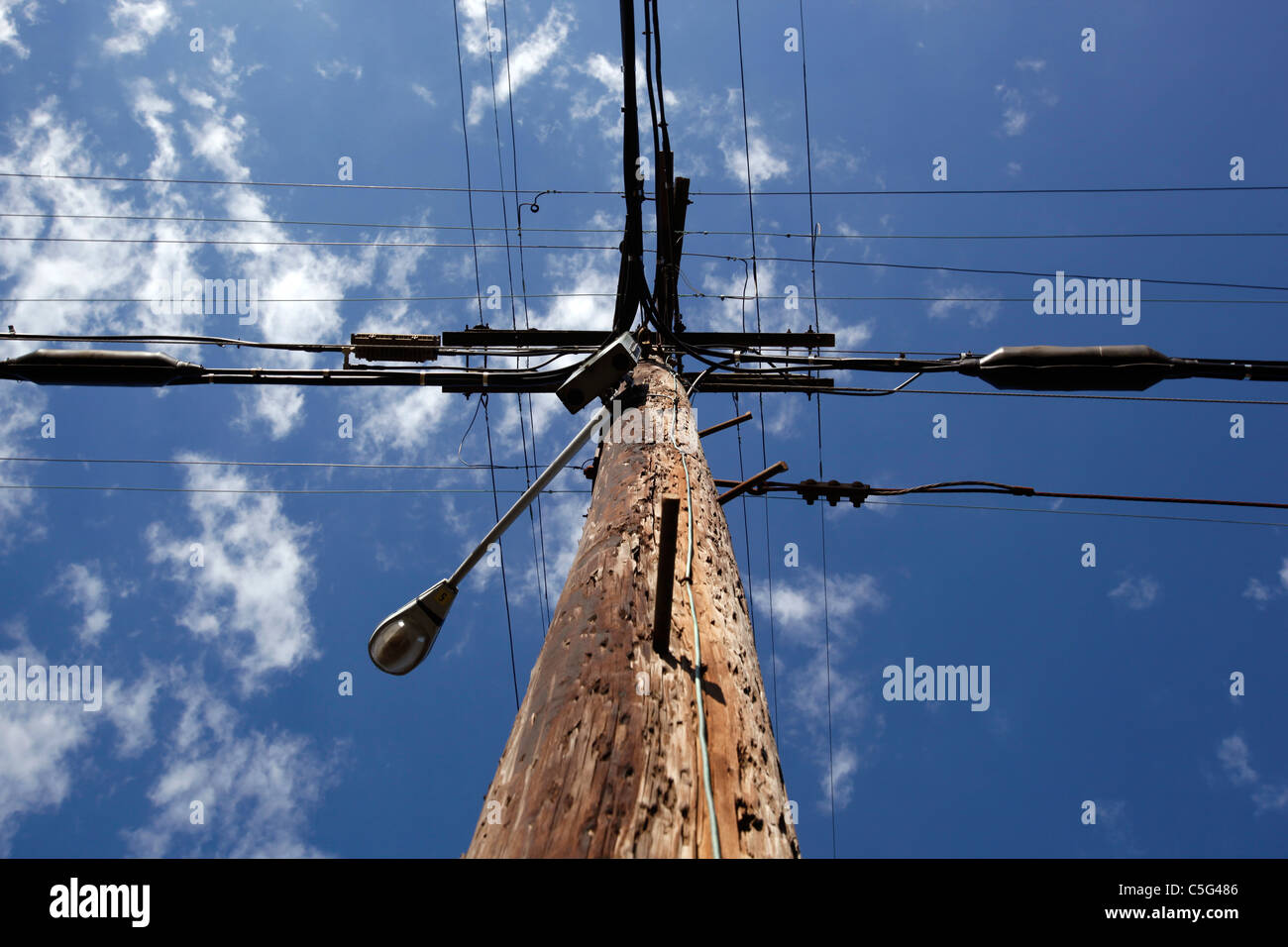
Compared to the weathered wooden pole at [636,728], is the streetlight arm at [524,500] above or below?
above

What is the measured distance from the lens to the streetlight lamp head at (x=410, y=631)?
9.95 feet

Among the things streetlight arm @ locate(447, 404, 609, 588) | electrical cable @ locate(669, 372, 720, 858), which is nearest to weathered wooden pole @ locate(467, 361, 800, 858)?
electrical cable @ locate(669, 372, 720, 858)

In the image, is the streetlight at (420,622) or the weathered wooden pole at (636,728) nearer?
the weathered wooden pole at (636,728)

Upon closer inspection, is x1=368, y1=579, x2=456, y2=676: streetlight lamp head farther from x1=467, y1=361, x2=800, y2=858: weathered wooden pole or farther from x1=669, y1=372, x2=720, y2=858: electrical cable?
x1=669, y1=372, x2=720, y2=858: electrical cable

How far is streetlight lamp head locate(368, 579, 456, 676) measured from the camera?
3031mm

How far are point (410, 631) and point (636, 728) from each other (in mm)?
1569

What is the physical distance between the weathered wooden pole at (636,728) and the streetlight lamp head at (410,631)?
2.18 ft

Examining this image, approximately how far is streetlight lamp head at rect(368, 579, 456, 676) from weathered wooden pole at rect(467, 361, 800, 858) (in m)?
0.66

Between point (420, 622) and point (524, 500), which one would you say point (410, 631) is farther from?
point (524, 500)

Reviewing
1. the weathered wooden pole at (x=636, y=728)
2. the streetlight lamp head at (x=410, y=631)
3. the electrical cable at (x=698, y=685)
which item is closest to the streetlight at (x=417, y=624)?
the streetlight lamp head at (x=410, y=631)

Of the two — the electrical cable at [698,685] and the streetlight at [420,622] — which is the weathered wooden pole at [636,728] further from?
the streetlight at [420,622]

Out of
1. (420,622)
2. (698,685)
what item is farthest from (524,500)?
(698,685)
